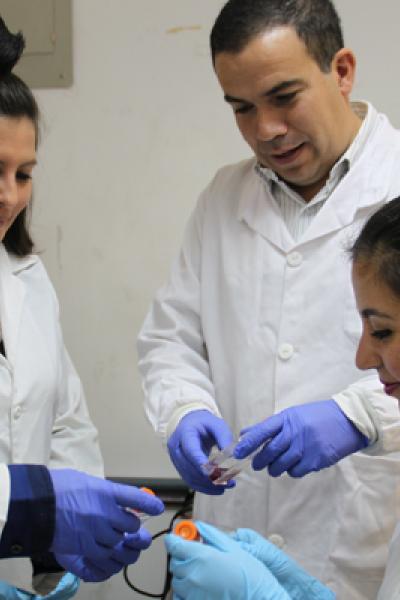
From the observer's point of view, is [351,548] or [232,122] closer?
[351,548]

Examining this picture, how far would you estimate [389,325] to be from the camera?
95 centimetres

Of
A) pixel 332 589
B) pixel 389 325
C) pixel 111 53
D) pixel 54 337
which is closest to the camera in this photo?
pixel 389 325

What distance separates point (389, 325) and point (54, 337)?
0.75m

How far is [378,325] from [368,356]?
0.18 ft

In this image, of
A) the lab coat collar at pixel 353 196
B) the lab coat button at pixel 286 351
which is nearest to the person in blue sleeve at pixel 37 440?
the lab coat button at pixel 286 351

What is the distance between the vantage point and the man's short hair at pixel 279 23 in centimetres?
124

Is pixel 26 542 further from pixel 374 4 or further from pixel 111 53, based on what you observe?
pixel 374 4

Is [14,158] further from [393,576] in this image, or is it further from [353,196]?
[393,576]

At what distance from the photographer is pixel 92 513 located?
3.40ft

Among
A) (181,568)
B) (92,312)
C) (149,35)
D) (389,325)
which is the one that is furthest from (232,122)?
(181,568)

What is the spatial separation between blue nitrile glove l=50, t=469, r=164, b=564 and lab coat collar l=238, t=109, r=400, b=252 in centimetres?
52

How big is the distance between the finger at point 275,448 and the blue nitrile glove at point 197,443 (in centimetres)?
8

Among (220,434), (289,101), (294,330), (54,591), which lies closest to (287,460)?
(220,434)

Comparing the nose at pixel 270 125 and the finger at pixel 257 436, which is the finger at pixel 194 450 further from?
the nose at pixel 270 125
